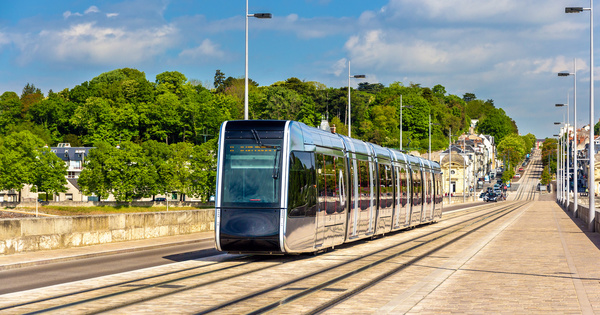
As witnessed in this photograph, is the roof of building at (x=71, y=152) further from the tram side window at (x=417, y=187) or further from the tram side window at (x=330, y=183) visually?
the tram side window at (x=330, y=183)

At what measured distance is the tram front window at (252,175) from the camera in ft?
55.9

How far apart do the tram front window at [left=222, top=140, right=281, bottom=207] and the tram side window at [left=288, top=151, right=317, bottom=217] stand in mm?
361

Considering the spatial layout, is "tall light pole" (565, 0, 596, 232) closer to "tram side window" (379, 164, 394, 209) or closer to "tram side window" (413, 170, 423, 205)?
"tram side window" (413, 170, 423, 205)

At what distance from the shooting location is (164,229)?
91.3 ft

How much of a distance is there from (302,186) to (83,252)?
21.6 feet

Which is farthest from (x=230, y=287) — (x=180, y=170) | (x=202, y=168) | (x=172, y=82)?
(x=172, y=82)

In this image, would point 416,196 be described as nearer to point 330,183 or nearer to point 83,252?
point 330,183

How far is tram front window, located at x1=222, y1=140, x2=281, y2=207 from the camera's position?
17.0 metres

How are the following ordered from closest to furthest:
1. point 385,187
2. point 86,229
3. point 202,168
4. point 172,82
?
point 86,229 < point 385,187 < point 202,168 < point 172,82

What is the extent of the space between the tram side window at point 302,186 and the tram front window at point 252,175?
0.36 metres

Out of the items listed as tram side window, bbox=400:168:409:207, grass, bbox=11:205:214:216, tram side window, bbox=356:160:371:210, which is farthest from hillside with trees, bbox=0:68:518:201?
tram side window, bbox=356:160:371:210

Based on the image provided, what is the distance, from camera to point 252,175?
56.4 ft

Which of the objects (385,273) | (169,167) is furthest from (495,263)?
(169,167)

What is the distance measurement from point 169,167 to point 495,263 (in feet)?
331
